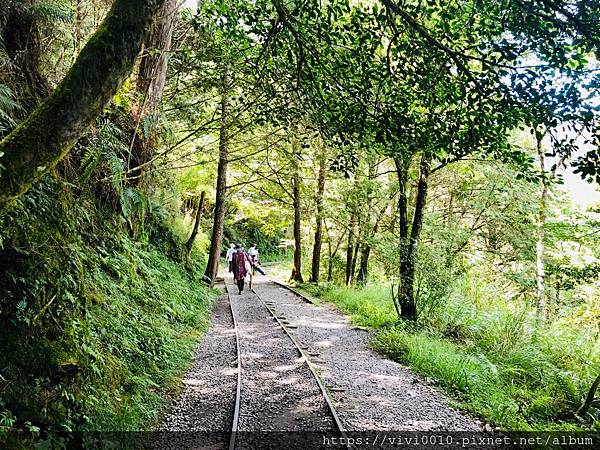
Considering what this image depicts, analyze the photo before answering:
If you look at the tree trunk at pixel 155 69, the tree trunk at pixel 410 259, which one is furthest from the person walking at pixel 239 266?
the tree trunk at pixel 155 69

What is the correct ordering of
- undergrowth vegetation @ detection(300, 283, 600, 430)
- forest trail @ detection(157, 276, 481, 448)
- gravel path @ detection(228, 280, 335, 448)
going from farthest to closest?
undergrowth vegetation @ detection(300, 283, 600, 430), forest trail @ detection(157, 276, 481, 448), gravel path @ detection(228, 280, 335, 448)

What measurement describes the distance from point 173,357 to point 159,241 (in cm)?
787

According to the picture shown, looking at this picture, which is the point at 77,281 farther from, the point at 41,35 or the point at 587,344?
the point at 587,344

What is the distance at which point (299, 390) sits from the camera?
A: 7.45 m

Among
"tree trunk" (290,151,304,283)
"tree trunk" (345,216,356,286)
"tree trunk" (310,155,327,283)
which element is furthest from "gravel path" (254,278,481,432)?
"tree trunk" (290,151,304,283)

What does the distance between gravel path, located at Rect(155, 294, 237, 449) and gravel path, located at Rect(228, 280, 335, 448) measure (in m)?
0.23

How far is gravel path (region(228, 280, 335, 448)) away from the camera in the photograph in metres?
5.85

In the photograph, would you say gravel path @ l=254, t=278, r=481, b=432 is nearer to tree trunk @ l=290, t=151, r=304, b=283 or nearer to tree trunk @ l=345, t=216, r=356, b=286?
tree trunk @ l=345, t=216, r=356, b=286

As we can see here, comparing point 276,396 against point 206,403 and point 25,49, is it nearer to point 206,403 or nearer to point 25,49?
point 206,403

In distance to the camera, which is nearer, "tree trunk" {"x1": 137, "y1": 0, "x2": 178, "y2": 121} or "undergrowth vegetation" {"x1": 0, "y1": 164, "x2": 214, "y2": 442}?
"undergrowth vegetation" {"x1": 0, "y1": 164, "x2": 214, "y2": 442}

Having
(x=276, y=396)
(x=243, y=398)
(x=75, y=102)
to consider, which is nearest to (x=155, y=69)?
(x=75, y=102)

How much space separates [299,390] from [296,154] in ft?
13.5

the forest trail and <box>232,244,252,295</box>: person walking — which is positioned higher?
<box>232,244,252,295</box>: person walking

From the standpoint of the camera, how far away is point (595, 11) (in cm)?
436
